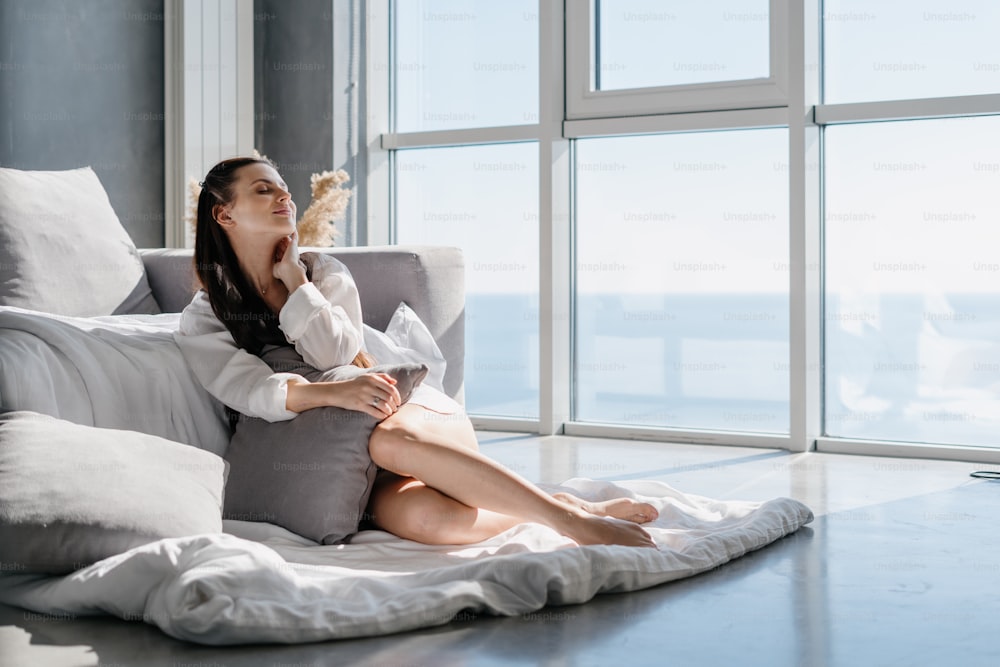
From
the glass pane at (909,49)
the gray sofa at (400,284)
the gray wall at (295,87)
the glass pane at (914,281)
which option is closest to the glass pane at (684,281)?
the glass pane at (914,281)

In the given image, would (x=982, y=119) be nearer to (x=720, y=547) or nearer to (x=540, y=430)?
(x=540, y=430)

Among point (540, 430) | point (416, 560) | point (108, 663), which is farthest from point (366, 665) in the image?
point (540, 430)

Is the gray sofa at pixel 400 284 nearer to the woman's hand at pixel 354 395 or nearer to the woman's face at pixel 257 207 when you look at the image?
the woman's face at pixel 257 207

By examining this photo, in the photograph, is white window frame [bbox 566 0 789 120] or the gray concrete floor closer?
the gray concrete floor

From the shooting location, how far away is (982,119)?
3.80 m

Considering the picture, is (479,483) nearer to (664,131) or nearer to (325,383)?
(325,383)

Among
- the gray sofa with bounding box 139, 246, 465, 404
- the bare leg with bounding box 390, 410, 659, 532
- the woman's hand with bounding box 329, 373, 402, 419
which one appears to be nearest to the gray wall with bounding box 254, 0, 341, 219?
the gray sofa with bounding box 139, 246, 465, 404

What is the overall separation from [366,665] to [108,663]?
0.38 metres

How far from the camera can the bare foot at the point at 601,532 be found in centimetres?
209

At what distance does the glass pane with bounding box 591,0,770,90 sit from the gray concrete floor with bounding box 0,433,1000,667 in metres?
2.09

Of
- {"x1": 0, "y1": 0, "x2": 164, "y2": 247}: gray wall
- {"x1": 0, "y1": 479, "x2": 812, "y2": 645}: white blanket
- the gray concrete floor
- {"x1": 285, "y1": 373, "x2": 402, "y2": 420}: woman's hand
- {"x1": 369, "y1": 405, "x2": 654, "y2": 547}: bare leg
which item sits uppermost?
{"x1": 0, "y1": 0, "x2": 164, "y2": 247}: gray wall

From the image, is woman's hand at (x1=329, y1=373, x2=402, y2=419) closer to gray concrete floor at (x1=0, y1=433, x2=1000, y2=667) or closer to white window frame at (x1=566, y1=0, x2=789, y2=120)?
gray concrete floor at (x1=0, y1=433, x2=1000, y2=667)

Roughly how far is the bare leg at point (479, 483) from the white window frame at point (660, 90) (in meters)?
2.42

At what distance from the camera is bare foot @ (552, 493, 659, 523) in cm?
241
